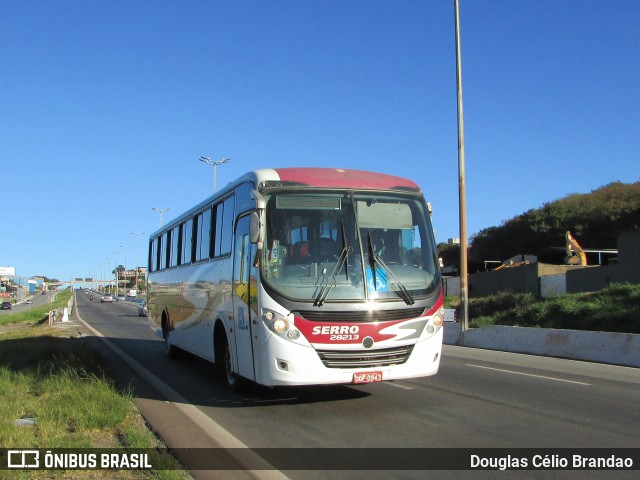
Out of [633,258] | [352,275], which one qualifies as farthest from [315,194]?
[633,258]

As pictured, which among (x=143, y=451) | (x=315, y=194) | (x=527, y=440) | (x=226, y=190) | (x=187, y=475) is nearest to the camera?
(x=187, y=475)

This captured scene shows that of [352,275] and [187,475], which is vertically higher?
[352,275]

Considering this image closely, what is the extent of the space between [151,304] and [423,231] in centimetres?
1178

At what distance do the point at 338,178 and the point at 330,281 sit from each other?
1655 mm

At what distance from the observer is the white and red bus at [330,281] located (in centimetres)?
798

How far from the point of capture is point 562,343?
17.3 metres

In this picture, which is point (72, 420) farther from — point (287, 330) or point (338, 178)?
point (338, 178)

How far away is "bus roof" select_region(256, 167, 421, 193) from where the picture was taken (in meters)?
8.78

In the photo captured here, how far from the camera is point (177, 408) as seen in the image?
8805 mm

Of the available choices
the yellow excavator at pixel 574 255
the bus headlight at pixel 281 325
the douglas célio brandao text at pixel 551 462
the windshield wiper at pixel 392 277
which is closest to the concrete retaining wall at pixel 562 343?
the windshield wiper at pixel 392 277

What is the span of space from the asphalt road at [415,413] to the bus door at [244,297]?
737mm

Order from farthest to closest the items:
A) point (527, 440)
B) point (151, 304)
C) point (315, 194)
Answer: point (151, 304), point (315, 194), point (527, 440)

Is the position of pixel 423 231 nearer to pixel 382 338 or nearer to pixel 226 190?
pixel 382 338

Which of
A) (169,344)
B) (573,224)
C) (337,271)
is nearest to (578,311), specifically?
(169,344)
